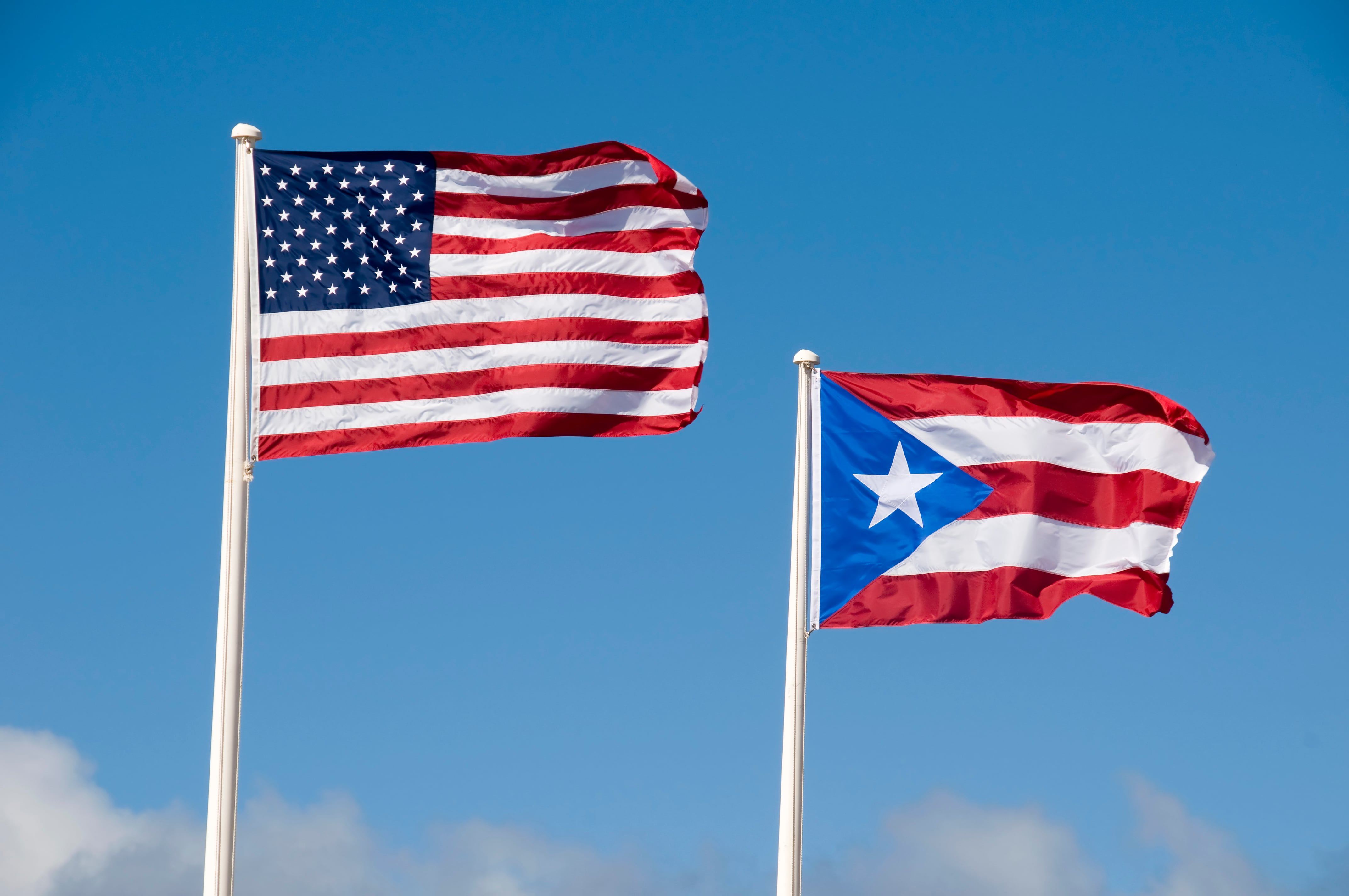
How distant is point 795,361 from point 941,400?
2.41 m

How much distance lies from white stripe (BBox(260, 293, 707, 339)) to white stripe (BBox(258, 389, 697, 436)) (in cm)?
82

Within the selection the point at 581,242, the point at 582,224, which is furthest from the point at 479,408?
the point at 582,224

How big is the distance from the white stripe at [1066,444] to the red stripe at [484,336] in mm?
5116

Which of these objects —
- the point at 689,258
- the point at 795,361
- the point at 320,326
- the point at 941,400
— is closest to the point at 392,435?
the point at 320,326

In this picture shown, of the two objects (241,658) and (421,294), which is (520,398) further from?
(241,658)

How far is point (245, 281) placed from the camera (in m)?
18.0

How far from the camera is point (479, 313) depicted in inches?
800

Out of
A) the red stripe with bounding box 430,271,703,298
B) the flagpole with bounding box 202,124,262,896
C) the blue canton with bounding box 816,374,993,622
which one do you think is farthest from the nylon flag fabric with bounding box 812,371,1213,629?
the flagpole with bounding box 202,124,262,896

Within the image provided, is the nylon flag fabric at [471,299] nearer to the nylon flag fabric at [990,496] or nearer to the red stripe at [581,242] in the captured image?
the red stripe at [581,242]

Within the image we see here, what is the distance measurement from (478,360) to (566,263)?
6.25 feet

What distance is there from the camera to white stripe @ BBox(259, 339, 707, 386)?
18.5 m

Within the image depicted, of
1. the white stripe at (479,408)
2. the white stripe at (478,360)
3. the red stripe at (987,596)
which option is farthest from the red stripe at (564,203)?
the red stripe at (987,596)

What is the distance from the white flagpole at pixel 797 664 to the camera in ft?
73.6

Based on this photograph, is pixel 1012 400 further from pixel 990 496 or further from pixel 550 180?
pixel 550 180
